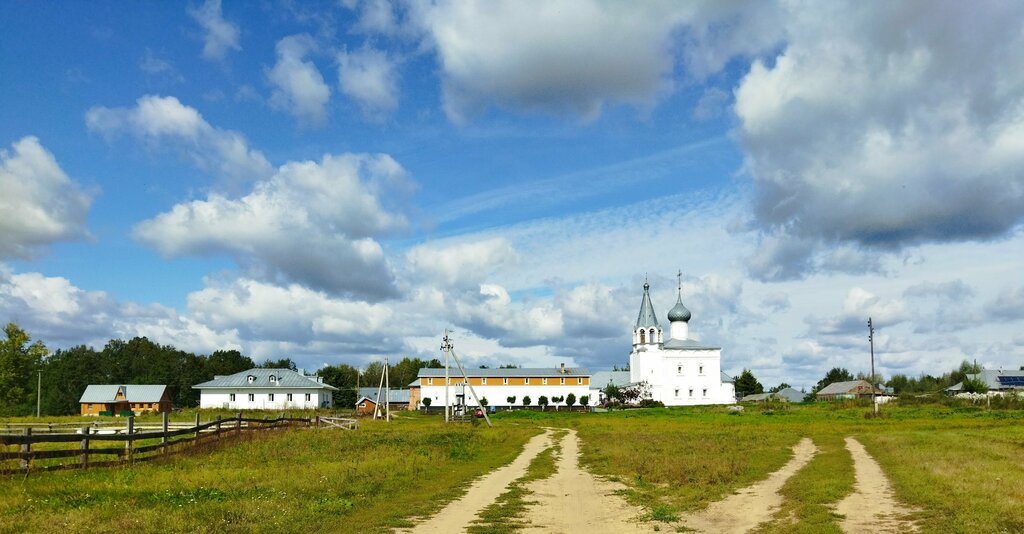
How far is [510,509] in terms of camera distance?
706 inches

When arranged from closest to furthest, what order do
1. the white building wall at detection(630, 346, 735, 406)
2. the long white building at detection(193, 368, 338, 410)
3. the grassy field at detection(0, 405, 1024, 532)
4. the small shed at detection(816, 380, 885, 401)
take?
the grassy field at detection(0, 405, 1024, 532), the long white building at detection(193, 368, 338, 410), the white building wall at detection(630, 346, 735, 406), the small shed at detection(816, 380, 885, 401)

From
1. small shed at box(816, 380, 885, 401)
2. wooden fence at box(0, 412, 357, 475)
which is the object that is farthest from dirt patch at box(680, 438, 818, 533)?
small shed at box(816, 380, 885, 401)

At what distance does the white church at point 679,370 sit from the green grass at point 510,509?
95039 mm

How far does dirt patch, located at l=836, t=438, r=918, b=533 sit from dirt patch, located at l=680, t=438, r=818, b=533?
5.31ft

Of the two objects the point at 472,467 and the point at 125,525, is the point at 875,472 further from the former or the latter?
the point at 125,525

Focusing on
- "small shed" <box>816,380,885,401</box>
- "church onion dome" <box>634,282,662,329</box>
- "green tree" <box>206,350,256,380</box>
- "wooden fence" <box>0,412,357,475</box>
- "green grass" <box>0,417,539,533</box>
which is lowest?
"small shed" <box>816,380,885,401</box>

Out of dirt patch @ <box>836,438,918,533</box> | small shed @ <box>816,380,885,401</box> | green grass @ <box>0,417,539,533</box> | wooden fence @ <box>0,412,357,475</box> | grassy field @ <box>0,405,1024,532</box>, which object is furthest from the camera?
small shed @ <box>816,380,885,401</box>

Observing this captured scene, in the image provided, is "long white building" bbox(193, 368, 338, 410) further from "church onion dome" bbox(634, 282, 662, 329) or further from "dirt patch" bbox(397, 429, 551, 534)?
"dirt patch" bbox(397, 429, 551, 534)

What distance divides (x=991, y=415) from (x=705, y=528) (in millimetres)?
65318

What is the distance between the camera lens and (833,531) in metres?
15.2

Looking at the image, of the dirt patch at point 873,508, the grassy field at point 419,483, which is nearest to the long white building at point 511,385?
the grassy field at point 419,483

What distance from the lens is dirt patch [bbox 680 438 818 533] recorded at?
16.6 meters

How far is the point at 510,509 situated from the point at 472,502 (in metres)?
1.60

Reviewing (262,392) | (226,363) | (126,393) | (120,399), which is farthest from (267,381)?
(226,363)
